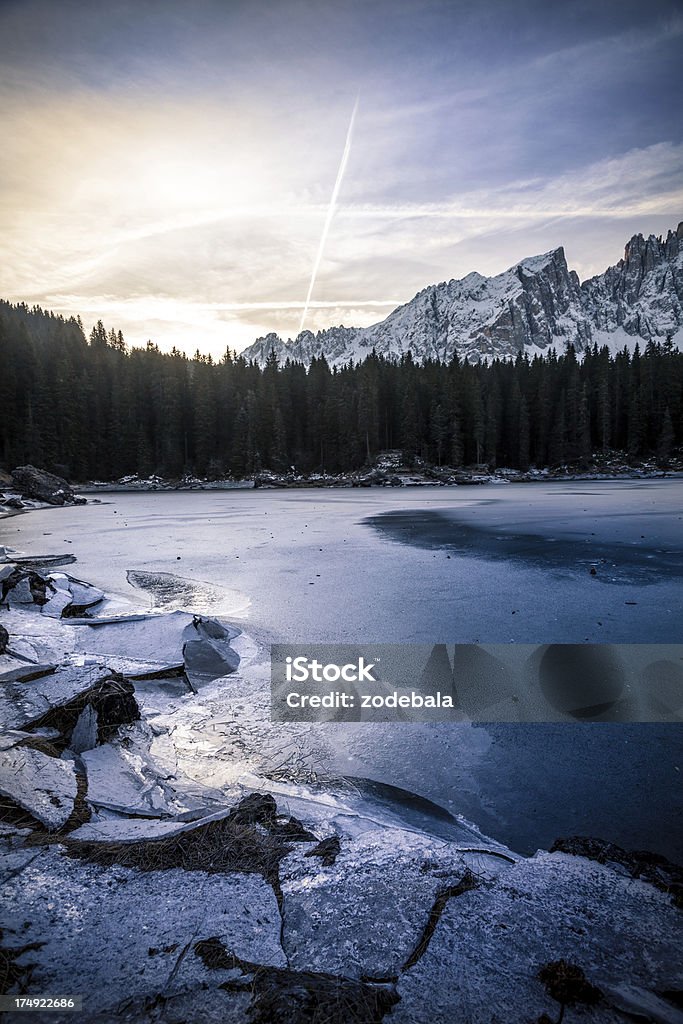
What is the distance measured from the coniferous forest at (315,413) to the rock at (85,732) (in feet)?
207

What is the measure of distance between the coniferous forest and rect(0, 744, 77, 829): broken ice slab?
63471mm

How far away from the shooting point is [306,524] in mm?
19422

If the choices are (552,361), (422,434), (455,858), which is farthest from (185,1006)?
(552,361)

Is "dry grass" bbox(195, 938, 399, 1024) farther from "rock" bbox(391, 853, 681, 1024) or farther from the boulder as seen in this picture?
the boulder

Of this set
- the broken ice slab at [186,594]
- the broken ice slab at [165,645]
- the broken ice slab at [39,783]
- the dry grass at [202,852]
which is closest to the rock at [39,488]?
the broken ice slab at [186,594]

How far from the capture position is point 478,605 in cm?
725

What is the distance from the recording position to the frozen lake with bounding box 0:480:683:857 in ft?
10.5

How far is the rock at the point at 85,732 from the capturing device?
11.7ft

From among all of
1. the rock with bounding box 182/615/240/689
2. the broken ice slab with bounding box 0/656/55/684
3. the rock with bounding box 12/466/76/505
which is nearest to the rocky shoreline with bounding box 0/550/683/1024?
the broken ice slab with bounding box 0/656/55/684

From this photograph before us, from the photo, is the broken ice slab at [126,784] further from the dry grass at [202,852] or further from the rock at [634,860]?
the rock at [634,860]

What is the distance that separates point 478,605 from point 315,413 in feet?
224

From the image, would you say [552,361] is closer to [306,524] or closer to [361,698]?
[306,524]

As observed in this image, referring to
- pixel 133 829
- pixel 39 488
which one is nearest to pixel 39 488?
pixel 39 488

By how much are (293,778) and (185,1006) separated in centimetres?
174
